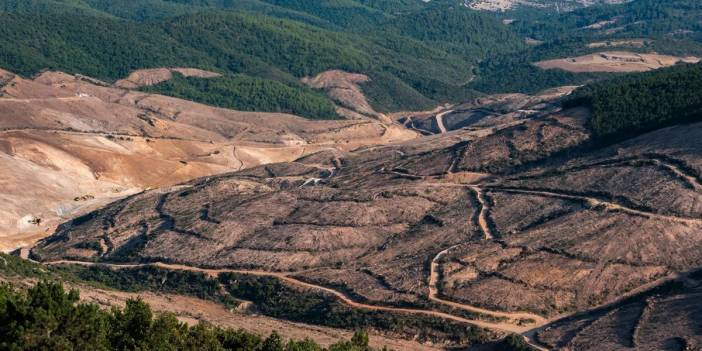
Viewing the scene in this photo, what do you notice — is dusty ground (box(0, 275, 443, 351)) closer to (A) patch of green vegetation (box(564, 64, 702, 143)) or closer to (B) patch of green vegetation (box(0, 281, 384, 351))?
(B) patch of green vegetation (box(0, 281, 384, 351))

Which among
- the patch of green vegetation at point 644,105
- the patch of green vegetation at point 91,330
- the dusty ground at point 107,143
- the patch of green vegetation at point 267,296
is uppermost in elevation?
the patch of green vegetation at point 91,330

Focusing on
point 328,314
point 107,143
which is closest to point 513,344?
point 328,314

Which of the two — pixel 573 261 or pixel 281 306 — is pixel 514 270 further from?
pixel 281 306

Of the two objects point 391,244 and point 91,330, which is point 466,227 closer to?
point 391,244

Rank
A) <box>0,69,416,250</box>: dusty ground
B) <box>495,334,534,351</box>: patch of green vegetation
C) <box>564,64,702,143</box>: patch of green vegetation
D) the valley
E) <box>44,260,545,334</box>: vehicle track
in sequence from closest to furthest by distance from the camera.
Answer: the valley
<box>495,334,534,351</box>: patch of green vegetation
<box>44,260,545,334</box>: vehicle track
<box>564,64,702,143</box>: patch of green vegetation
<box>0,69,416,250</box>: dusty ground

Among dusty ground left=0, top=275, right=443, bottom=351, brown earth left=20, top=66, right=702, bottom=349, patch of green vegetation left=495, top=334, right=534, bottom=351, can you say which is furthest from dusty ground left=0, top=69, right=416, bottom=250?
patch of green vegetation left=495, top=334, right=534, bottom=351

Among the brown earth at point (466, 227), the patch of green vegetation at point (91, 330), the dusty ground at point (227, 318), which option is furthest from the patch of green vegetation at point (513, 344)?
the patch of green vegetation at point (91, 330)

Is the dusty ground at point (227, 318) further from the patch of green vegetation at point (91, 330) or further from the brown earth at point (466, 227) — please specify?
the patch of green vegetation at point (91, 330)
